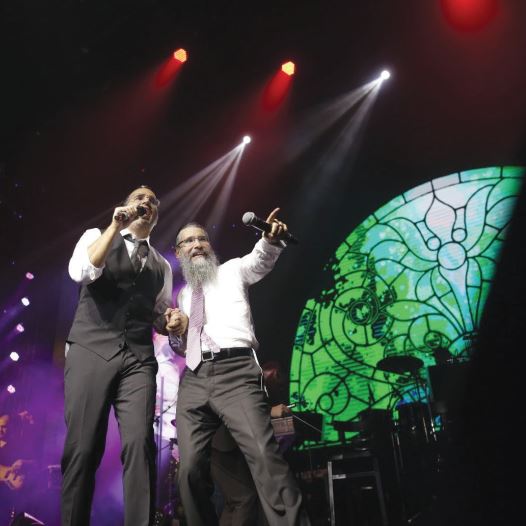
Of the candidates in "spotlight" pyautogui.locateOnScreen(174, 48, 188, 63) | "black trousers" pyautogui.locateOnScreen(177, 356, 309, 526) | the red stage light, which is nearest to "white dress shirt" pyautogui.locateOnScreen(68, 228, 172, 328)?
"black trousers" pyautogui.locateOnScreen(177, 356, 309, 526)

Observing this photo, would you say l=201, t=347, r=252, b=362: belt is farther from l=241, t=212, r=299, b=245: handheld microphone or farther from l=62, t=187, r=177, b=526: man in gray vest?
l=241, t=212, r=299, b=245: handheld microphone

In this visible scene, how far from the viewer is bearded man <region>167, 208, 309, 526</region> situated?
1954 mm

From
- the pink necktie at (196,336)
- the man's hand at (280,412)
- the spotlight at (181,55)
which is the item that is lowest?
the man's hand at (280,412)

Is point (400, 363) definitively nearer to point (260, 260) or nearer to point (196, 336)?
point (260, 260)

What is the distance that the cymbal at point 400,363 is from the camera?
15.9 ft

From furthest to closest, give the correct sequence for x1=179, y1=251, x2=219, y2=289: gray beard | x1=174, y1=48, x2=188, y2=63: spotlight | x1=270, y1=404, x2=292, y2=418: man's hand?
x1=174, y1=48, x2=188, y2=63: spotlight, x1=270, y1=404, x2=292, y2=418: man's hand, x1=179, y1=251, x2=219, y2=289: gray beard

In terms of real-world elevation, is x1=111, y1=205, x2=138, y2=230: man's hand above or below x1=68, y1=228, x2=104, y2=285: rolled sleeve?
above

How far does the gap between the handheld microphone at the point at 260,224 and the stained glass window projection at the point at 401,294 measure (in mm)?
3549

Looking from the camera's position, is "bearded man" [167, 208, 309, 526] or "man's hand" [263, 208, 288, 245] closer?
"bearded man" [167, 208, 309, 526]

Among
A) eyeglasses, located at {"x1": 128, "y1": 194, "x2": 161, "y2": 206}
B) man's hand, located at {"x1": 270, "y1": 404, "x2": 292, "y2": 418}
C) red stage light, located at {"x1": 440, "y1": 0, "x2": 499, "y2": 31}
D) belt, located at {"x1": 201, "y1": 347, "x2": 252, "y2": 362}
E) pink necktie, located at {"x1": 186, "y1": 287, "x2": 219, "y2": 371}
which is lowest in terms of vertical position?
man's hand, located at {"x1": 270, "y1": 404, "x2": 292, "y2": 418}

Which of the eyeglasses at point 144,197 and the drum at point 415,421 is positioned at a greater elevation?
the eyeglasses at point 144,197

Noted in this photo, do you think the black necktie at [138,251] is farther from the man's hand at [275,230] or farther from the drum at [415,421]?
the drum at [415,421]

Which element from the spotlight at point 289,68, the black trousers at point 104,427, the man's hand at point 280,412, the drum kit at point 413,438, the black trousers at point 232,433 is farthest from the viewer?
the spotlight at point 289,68

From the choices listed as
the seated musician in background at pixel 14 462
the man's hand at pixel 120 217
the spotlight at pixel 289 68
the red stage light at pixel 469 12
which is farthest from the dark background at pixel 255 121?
the man's hand at pixel 120 217
